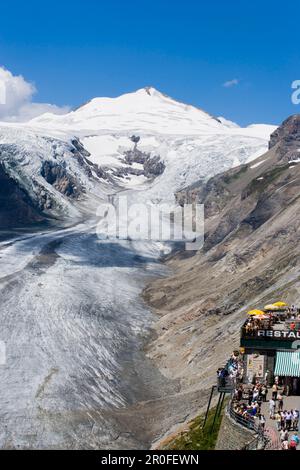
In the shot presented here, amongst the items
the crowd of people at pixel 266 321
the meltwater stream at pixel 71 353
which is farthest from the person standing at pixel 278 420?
the meltwater stream at pixel 71 353

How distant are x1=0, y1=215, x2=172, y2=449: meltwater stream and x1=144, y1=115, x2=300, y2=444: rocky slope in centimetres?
400

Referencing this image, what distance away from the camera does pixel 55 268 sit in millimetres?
145625

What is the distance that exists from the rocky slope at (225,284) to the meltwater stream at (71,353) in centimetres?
400

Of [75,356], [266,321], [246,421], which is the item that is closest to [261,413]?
[246,421]

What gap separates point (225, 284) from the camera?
11075 centimetres

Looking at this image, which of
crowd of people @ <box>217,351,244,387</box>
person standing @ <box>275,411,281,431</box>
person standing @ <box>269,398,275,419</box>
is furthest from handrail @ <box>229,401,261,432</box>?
crowd of people @ <box>217,351,244,387</box>

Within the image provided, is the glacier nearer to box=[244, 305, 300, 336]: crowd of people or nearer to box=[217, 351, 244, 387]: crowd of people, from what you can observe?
box=[217, 351, 244, 387]: crowd of people

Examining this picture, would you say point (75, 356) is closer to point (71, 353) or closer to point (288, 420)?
point (71, 353)

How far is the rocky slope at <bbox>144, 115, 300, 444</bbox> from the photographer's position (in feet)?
264

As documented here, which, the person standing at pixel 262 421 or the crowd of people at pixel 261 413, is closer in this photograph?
the crowd of people at pixel 261 413

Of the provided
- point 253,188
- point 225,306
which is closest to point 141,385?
point 225,306

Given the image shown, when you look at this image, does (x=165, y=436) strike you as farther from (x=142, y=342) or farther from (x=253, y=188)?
(x=253, y=188)

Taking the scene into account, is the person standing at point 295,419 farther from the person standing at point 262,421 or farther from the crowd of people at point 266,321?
the crowd of people at point 266,321

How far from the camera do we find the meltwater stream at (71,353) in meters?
64.1
